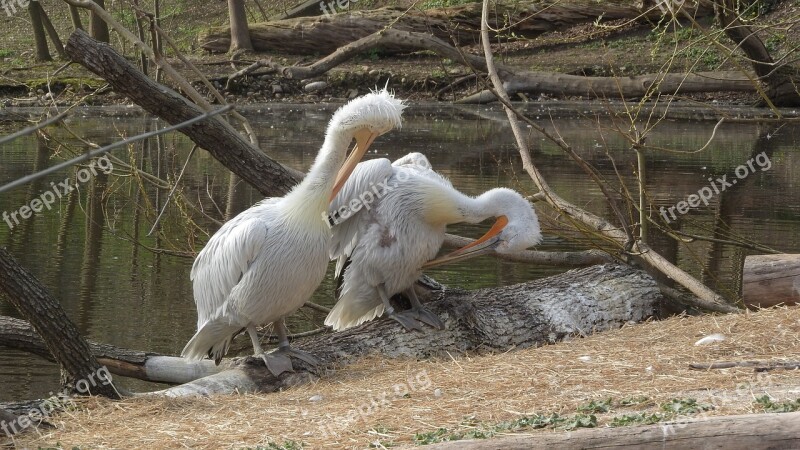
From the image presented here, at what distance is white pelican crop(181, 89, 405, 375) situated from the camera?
5.08 meters

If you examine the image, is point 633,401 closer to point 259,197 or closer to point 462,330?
point 462,330

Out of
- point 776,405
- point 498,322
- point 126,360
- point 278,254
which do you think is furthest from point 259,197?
point 776,405

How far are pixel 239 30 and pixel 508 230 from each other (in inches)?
678

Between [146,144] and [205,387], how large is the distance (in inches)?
485

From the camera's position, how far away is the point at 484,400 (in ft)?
13.5

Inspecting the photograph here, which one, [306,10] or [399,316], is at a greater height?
[306,10]

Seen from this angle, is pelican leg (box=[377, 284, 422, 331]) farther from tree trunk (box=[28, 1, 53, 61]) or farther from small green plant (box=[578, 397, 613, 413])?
tree trunk (box=[28, 1, 53, 61])

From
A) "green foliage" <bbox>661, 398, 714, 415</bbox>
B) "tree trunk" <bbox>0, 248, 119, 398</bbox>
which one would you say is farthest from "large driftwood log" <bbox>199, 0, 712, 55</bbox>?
"green foliage" <bbox>661, 398, 714, 415</bbox>

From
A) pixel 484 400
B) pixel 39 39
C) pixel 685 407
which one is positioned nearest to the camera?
pixel 685 407

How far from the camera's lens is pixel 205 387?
4828mm

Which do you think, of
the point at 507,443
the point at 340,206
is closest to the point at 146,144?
the point at 340,206

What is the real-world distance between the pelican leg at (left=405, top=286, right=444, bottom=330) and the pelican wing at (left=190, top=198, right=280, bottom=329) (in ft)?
3.24

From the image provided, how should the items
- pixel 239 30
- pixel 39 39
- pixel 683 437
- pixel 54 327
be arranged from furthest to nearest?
1. pixel 239 30
2. pixel 39 39
3. pixel 54 327
4. pixel 683 437

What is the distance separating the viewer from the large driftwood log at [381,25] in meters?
21.2
